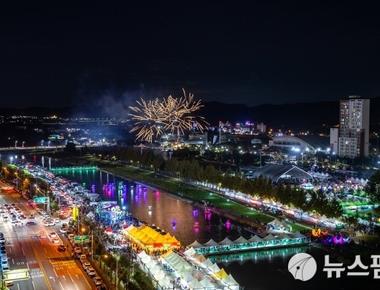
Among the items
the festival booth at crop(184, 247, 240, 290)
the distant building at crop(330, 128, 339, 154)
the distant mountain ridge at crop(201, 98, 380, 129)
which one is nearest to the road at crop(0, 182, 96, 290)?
the festival booth at crop(184, 247, 240, 290)

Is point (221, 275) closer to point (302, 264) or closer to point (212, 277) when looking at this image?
point (212, 277)

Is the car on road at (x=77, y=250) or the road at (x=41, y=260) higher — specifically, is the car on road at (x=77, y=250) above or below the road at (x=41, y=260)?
above

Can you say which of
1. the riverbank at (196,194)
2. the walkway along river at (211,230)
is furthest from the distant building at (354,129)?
the walkway along river at (211,230)

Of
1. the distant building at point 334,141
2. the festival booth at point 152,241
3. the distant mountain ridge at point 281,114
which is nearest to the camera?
the festival booth at point 152,241

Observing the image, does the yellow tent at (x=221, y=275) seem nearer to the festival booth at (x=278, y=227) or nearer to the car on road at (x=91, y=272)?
the car on road at (x=91, y=272)

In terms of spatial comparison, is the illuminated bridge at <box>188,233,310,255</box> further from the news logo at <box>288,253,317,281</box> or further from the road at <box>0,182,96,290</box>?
the news logo at <box>288,253,317,281</box>

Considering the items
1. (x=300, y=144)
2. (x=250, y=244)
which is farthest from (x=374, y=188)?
(x=300, y=144)

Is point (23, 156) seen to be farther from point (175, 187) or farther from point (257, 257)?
point (257, 257)
